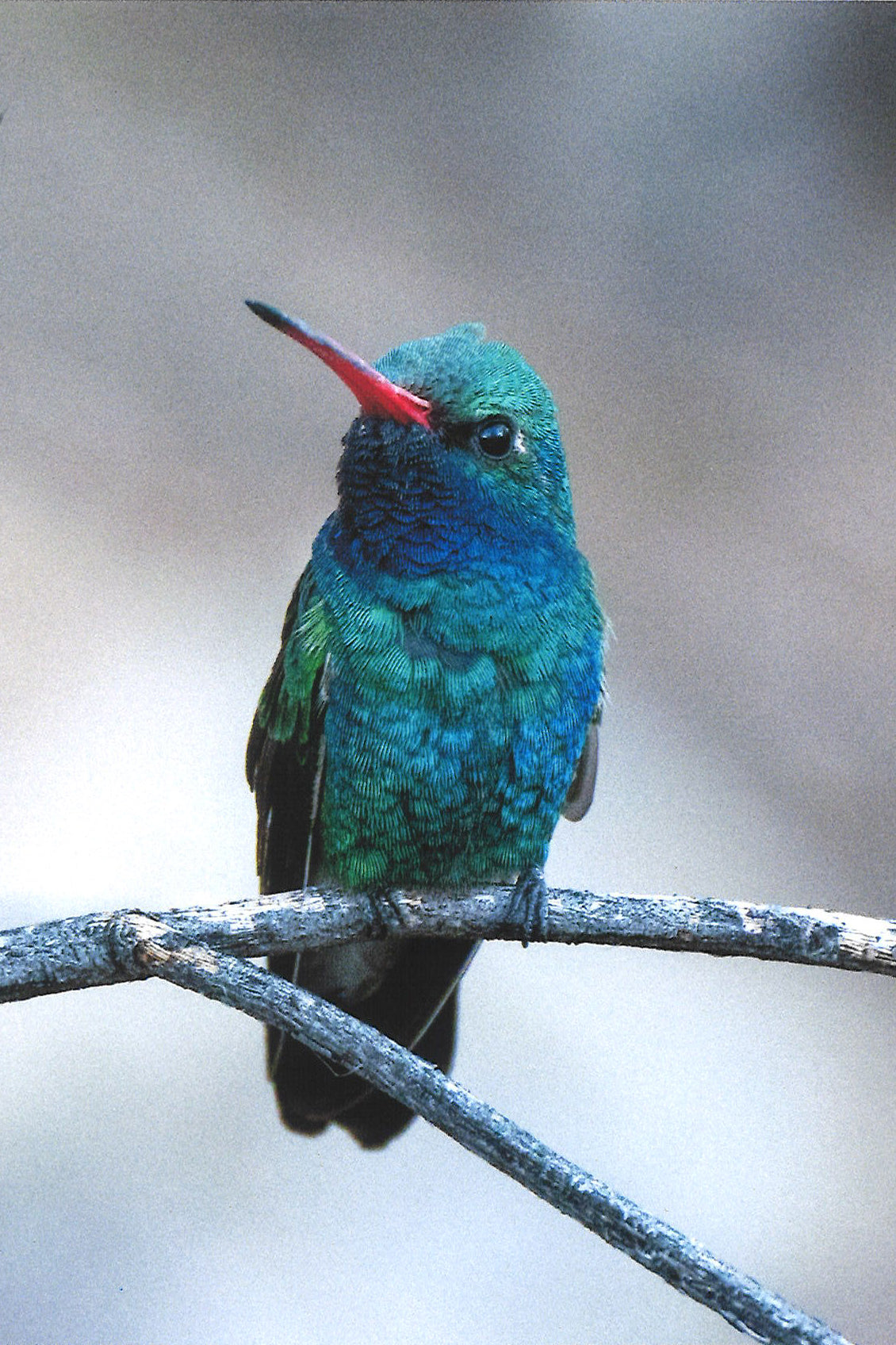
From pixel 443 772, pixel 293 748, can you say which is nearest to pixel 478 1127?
pixel 443 772

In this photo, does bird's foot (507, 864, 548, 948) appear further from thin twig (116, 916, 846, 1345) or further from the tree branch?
thin twig (116, 916, 846, 1345)

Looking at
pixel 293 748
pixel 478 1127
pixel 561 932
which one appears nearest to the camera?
pixel 478 1127

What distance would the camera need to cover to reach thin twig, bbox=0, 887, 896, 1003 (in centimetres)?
84

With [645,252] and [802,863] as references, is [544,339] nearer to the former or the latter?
[645,252]

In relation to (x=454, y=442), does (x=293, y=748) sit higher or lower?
lower

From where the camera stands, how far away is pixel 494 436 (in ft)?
3.53

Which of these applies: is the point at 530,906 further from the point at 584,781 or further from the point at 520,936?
the point at 584,781

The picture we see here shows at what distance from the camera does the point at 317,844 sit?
1205mm

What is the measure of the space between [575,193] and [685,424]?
0.92 ft

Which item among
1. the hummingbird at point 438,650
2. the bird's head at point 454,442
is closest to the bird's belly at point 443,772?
the hummingbird at point 438,650

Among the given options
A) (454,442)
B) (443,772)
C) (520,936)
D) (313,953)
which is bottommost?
(313,953)

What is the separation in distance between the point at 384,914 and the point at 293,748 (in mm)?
173

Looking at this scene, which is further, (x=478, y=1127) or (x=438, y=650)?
(x=438, y=650)

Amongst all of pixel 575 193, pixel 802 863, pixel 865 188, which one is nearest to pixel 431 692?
pixel 802 863
